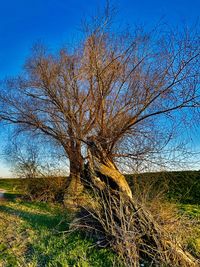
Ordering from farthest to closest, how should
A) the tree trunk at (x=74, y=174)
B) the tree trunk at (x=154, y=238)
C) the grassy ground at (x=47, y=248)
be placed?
the tree trunk at (x=74, y=174) < the tree trunk at (x=154, y=238) < the grassy ground at (x=47, y=248)

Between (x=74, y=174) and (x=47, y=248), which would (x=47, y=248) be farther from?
(x=74, y=174)

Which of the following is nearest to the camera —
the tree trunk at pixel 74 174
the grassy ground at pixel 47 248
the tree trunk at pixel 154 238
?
the grassy ground at pixel 47 248

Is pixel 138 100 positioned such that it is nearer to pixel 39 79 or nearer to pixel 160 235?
pixel 39 79

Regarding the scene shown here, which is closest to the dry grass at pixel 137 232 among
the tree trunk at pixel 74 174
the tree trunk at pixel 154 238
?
the tree trunk at pixel 154 238

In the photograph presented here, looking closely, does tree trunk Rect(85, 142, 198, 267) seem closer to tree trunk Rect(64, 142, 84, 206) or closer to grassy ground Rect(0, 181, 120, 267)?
grassy ground Rect(0, 181, 120, 267)

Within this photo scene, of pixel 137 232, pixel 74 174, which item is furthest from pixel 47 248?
pixel 74 174

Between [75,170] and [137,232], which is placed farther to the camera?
[75,170]

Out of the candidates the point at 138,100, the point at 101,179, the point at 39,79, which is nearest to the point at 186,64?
the point at 138,100

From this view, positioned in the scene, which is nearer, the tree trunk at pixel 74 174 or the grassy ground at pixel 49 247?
the grassy ground at pixel 49 247

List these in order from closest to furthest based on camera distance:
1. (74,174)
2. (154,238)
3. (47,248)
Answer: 1. (154,238)
2. (47,248)
3. (74,174)

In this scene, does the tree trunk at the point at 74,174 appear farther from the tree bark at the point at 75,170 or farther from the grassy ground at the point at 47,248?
the grassy ground at the point at 47,248

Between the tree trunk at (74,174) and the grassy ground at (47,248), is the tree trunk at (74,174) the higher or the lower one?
the higher one

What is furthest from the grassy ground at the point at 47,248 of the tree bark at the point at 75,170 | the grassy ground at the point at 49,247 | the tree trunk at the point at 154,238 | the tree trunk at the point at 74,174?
the tree bark at the point at 75,170

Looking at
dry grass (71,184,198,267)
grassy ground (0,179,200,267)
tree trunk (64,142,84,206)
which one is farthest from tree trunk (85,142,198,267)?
tree trunk (64,142,84,206)
